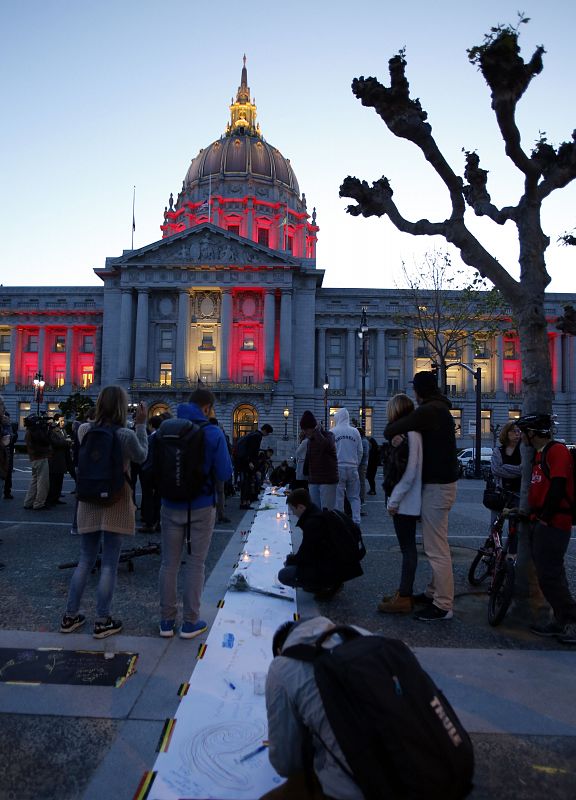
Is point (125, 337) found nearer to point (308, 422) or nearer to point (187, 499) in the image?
point (308, 422)

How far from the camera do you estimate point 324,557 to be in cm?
569

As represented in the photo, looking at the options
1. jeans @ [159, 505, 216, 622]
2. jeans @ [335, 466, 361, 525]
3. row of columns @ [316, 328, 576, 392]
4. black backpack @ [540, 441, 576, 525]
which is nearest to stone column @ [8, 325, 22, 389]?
row of columns @ [316, 328, 576, 392]

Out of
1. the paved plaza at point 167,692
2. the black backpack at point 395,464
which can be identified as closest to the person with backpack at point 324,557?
the paved plaza at point 167,692

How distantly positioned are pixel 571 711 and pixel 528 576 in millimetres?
1920

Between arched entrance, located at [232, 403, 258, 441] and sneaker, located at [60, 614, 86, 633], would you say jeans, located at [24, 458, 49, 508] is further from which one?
arched entrance, located at [232, 403, 258, 441]

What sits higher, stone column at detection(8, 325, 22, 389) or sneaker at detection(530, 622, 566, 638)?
stone column at detection(8, 325, 22, 389)

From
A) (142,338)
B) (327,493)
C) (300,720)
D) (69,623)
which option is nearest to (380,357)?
(142,338)

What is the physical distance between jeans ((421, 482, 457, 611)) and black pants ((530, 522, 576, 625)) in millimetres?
800

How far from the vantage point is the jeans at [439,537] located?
5.21 meters

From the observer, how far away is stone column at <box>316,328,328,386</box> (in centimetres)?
6419

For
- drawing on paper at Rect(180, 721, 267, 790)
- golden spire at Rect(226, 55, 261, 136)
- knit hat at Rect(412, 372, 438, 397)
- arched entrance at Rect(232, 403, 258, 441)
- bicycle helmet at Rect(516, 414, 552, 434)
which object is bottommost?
drawing on paper at Rect(180, 721, 267, 790)

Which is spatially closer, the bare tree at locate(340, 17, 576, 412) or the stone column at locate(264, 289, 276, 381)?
the bare tree at locate(340, 17, 576, 412)

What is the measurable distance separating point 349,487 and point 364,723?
724cm

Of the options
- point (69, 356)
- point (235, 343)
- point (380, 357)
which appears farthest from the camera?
point (69, 356)
